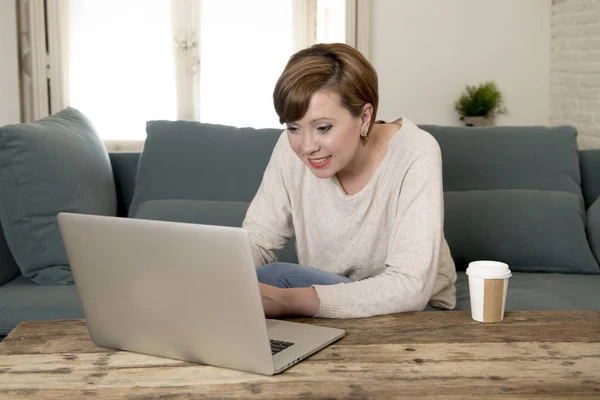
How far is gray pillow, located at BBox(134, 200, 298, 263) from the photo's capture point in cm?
260

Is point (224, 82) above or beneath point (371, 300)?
above

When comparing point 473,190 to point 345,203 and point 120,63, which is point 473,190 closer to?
point 345,203

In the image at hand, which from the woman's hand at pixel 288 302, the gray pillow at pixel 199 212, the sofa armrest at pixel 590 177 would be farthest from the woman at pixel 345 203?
the sofa armrest at pixel 590 177

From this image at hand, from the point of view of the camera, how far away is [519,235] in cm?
261

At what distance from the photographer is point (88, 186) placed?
8.41 feet

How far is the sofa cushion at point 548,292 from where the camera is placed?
2.26 metres

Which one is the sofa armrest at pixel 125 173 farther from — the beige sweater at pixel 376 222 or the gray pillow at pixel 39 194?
the beige sweater at pixel 376 222

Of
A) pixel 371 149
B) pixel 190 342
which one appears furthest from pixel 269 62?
pixel 190 342

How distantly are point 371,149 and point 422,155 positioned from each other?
0.58 feet

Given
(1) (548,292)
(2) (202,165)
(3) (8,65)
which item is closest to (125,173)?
(2) (202,165)

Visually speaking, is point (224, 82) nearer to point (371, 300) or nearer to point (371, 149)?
point (371, 149)

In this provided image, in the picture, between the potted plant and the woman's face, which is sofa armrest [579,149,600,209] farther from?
the potted plant

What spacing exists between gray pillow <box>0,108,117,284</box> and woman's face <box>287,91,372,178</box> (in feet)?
3.42

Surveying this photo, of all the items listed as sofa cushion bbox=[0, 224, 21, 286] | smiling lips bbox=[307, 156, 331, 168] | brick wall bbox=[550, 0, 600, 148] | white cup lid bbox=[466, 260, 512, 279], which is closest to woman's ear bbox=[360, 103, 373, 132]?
smiling lips bbox=[307, 156, 331, 168]
